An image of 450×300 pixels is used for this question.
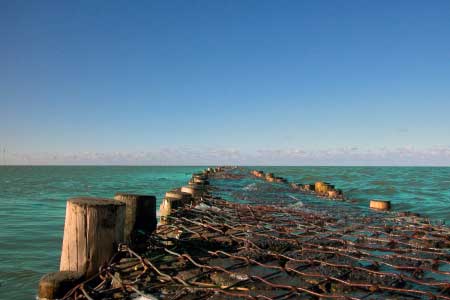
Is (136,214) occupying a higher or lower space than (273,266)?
higher

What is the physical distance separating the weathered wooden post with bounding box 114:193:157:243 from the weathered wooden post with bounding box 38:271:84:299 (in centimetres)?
118

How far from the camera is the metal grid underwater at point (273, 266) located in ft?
10.4

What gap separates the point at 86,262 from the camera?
3.47 meters

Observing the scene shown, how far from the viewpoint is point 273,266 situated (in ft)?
12.2

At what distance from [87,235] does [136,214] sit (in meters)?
1.19

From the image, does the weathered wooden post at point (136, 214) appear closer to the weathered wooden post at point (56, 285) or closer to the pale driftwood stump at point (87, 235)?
the pale driftwood stump at point (87, 235)

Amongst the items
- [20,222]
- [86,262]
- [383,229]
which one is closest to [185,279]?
[86,262]

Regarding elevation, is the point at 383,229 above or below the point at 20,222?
above

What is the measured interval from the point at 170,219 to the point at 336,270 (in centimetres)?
323

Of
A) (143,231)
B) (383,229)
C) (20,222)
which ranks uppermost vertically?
(143,231)

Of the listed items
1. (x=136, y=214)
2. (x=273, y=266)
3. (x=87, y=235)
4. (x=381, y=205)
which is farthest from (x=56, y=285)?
(x=381, y=205)

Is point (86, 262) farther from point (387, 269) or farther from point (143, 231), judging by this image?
point (387, 269)

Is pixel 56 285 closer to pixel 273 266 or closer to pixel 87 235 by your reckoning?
pixel 87 235

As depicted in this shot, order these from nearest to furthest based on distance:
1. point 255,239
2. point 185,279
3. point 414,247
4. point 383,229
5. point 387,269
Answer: point 185,279, point 387,269, point 255,239, point 414,247, point 383,229
